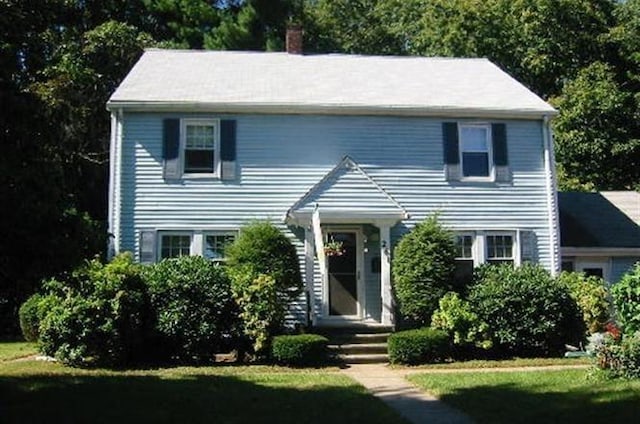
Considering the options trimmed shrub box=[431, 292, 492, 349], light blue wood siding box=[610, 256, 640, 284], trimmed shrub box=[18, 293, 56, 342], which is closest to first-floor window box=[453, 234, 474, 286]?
trimmed shrub box=[431, 292, 492, 349]

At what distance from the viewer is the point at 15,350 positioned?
659 inches

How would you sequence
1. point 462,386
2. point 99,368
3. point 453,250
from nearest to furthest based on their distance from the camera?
point 462,386 → point 99,368 → point 453,250

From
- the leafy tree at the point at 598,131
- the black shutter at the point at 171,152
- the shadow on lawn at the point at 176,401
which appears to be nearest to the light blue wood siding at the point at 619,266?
the leafy tree at the point at 598,131

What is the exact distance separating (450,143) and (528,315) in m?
5.18

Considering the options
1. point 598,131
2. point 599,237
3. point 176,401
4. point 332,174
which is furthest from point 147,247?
point 598,131

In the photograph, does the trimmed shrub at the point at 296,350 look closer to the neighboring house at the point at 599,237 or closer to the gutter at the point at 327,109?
the gutter at the point at 327,109

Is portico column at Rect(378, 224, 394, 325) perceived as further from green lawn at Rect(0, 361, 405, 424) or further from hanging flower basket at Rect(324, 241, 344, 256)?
green lawn at Rect(0, 361, 405, 424)

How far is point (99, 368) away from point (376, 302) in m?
6.96

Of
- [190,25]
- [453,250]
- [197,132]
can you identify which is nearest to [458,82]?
[453,250]

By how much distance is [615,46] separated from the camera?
3212 centimetres

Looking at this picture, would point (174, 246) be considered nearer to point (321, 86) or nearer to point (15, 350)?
point (15, 350)

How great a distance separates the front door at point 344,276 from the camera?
58.7 ft

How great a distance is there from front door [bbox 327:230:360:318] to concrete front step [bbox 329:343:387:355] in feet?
6.92

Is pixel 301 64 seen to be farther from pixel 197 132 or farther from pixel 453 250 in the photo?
pixel 453 250
